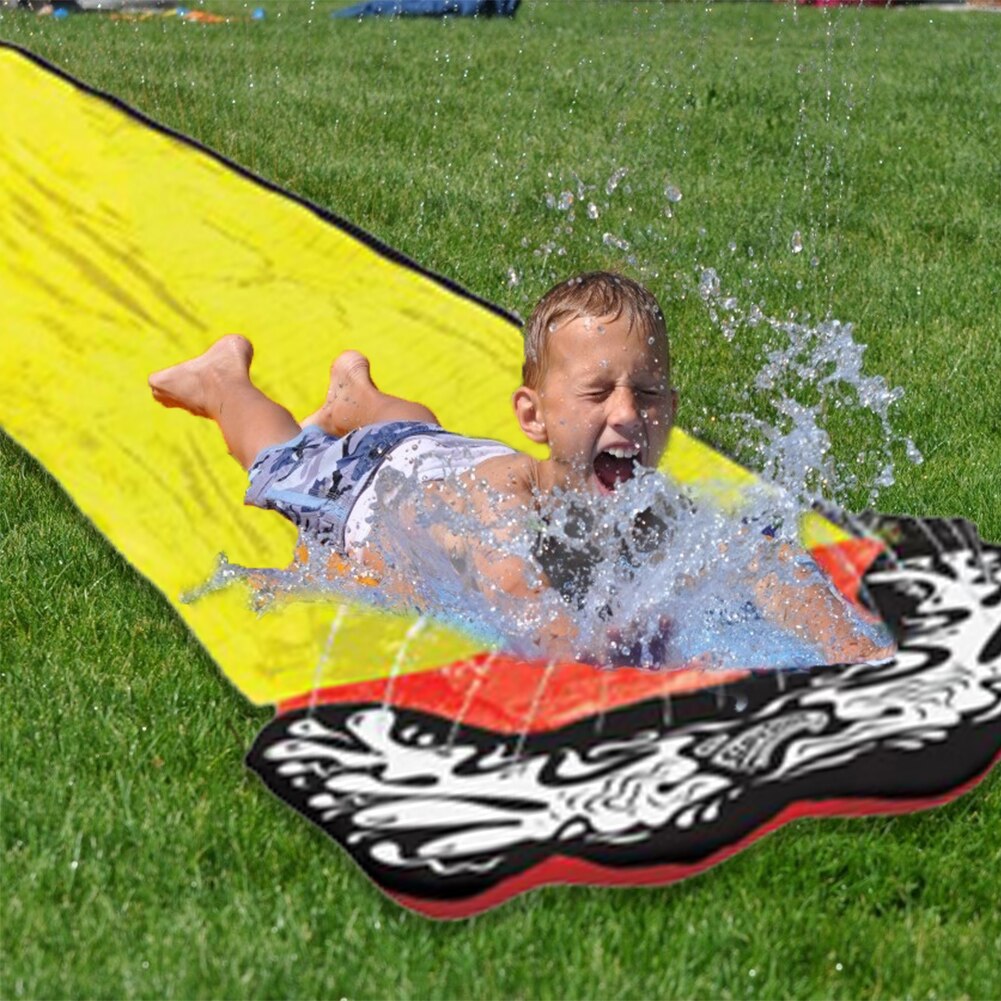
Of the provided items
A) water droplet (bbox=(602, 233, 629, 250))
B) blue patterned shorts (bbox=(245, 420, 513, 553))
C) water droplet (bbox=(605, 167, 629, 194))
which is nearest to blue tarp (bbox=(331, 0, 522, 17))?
water droplet (bbox=(605, 167, 629, 194))

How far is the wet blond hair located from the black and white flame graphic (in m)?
0.73

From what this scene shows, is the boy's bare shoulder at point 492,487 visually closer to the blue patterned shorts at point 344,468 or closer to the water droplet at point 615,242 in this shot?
the blue patterned shorts at point 344,468

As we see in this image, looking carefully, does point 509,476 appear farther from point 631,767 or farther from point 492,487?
point 631,767

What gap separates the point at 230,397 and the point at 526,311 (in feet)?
5.08

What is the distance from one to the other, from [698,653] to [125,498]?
135 cm

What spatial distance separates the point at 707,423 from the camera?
436 cm

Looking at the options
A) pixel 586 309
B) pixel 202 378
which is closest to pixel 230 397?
pixel 202 378

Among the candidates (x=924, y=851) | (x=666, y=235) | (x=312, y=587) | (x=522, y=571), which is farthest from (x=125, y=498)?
(x=666, y=235)

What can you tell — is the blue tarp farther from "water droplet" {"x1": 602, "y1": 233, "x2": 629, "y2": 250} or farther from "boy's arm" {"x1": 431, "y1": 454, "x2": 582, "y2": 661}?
"boy's arm" {"x1": 431, "y1": 454, "x2": 582, "y2": 661}

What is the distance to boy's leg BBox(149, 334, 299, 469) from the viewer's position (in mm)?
3615

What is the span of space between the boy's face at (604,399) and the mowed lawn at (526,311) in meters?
0.74

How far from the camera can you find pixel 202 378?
384 cm

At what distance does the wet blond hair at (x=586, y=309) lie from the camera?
9.95ft

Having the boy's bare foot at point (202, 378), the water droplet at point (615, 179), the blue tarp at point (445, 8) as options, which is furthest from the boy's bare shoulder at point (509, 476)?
the blue tarp at point (445, 8)
